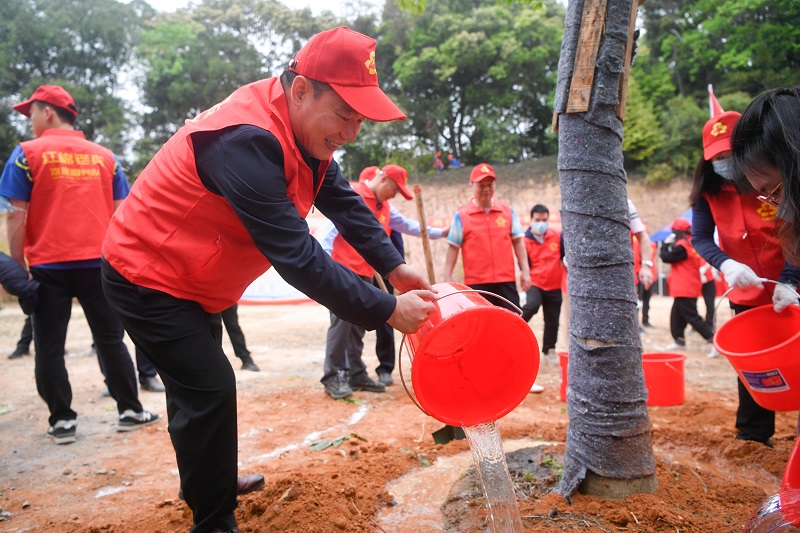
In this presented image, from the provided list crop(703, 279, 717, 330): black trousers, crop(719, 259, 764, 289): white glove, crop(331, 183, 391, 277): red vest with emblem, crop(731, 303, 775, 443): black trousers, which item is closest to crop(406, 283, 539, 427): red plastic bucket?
crop(719, 259, 764, 289): white glove

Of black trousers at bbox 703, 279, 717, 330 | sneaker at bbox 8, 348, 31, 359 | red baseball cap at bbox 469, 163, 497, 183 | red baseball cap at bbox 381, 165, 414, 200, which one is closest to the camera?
red baseball cap at bbox 381, 165, 414, 200

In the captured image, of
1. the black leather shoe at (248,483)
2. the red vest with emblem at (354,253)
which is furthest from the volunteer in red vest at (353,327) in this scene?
the black leather shoe at (248,483)

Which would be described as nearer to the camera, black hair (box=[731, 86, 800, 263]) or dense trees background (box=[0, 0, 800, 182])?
black hair (box=[731, 86, 800, 263])

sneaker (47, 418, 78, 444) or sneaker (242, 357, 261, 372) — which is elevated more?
sneaker (47, 418, 78, 444)

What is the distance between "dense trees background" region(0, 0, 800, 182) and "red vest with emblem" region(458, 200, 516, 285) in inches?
719

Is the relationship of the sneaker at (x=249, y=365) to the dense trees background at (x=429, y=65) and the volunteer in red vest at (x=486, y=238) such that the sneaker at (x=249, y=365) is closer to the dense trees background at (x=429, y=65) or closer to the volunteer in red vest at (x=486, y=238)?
the volunteer in red vest at (x=486, y=238)

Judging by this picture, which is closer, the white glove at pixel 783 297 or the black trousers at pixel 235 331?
the white glove at pixel 783 297

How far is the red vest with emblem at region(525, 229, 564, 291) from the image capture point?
706cm

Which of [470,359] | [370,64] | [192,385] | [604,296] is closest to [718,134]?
[604,296]

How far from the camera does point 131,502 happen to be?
2885 millimetres

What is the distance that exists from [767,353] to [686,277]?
19.1ft

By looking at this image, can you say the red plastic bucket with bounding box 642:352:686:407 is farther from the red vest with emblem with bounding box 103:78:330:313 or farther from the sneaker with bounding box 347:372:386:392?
the red vest with emblem with bounding box 103:78:330:313

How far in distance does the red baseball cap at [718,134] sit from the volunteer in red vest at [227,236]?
206cm

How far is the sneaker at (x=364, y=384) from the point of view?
214 inches
